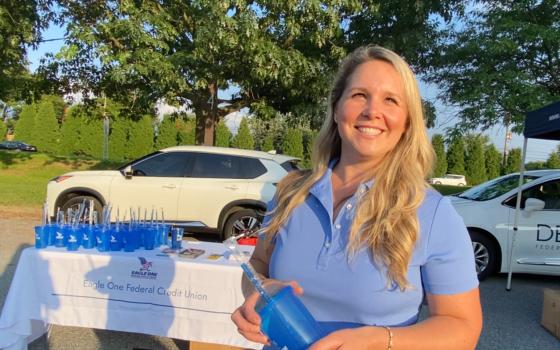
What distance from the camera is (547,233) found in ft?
23.4

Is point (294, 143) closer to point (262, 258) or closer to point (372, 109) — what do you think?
point (262, 258)

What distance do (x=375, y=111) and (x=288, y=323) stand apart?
0.63 metres

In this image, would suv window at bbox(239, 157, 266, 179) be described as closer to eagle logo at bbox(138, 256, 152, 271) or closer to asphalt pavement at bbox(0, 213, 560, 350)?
asphalt pavement at bbox(0, 213, 560, 350)

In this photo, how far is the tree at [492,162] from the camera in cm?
3984

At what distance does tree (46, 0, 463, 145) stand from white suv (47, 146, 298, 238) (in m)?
2.07

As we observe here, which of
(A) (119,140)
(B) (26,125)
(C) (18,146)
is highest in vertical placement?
(B) (26,125)

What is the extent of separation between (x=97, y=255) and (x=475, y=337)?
311 cm

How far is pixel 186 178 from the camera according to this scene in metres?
9.19

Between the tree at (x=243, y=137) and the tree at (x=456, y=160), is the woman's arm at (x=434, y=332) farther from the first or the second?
the tree at (x=243, y=137)

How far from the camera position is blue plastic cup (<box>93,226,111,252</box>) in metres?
3.81

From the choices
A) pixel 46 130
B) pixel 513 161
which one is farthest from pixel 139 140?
pixel 513 161

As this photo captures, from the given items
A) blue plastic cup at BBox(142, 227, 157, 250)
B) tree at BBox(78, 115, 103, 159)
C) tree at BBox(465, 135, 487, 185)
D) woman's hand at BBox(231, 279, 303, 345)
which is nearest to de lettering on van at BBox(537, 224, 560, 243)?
blue plastic cup at BBox(142, 227, 157, 250)

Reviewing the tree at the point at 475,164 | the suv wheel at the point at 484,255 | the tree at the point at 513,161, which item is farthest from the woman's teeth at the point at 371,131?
the tree at the point at 513,161

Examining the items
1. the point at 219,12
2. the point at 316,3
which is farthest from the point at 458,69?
the point at 219,12
